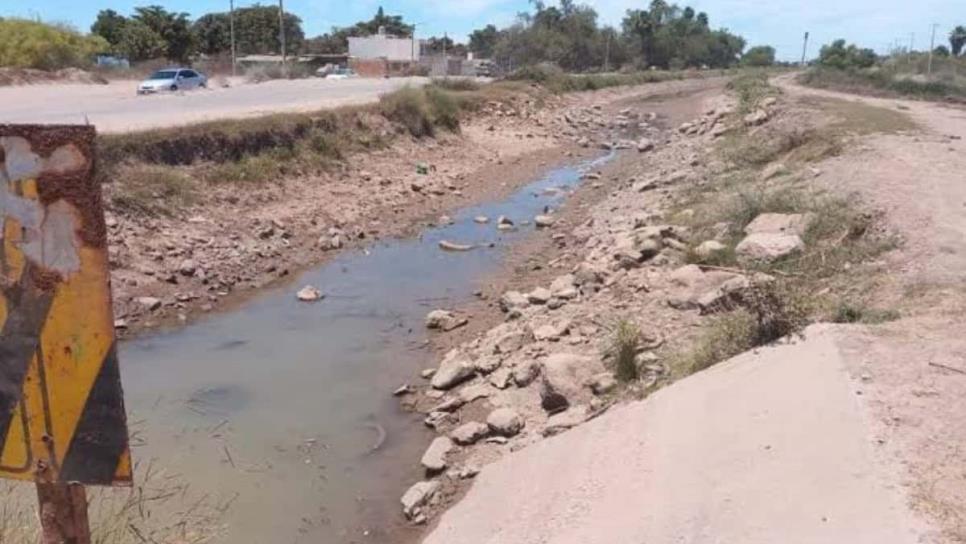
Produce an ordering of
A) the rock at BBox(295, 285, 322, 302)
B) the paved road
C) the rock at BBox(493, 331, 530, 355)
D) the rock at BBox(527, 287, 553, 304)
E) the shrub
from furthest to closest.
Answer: the shrub, the paved road, the rock at BBox(295, 285, 322, 302), the rock at BBox(527, 287, 553, 304), the rock at BBox(493, 331, 530, 355)

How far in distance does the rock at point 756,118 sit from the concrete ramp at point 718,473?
2250 cm

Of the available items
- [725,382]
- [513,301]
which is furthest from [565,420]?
[513,301]

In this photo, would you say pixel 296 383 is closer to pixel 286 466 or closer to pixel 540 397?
pixel 286 466

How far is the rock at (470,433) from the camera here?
7.00m

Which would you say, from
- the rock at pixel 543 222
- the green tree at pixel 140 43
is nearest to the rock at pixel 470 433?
the rock at pixel 543 222

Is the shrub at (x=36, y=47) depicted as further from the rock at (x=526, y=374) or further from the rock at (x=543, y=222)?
the rock at (x=526, y=374)

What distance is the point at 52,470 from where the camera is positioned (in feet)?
7.68

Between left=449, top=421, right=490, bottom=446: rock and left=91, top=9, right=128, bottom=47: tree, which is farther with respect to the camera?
left=91, top=9, right=128, bottom=47: tree

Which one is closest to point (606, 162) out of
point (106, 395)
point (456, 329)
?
point (456, 329)

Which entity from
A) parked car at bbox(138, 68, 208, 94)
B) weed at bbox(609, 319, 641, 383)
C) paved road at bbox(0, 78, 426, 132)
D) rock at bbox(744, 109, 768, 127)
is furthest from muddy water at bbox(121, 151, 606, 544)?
parked car at bbox(138, 68, 208, 94)

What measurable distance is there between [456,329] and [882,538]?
6.99 metres

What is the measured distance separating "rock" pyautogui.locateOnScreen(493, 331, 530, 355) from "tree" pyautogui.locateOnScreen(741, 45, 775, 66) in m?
116

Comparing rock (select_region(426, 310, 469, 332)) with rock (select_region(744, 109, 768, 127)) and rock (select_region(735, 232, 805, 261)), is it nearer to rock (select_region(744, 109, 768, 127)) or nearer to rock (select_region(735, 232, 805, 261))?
rock (select_region(735, 232, 805, 261))

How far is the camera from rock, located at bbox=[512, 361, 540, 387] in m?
7.77
